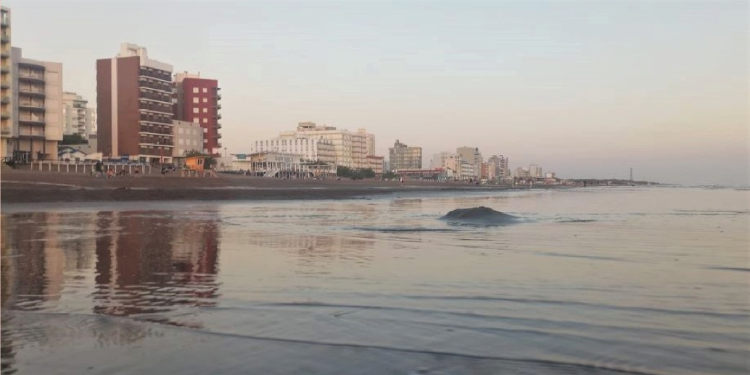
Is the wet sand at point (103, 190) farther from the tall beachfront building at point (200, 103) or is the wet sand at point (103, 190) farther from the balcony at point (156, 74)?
the tall beachfront building at point (200, 103)

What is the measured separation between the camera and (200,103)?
438ft

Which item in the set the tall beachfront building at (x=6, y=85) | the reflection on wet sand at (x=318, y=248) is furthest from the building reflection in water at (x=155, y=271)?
the tall beachfront building at (x=6, y=85)

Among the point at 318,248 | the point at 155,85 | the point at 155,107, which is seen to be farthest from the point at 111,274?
the point at 155,85

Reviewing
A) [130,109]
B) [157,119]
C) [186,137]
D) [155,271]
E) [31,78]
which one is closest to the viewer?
[155,271]

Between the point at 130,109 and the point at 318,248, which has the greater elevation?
the point at 130,109

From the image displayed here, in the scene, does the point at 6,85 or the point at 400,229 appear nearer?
the point at 400,229

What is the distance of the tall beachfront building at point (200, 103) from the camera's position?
13325cm

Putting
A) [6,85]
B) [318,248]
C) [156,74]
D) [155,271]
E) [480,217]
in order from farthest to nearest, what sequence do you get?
1. [156,74]
2. [6,85]
3. [480,217]
4. [318,248]
5. [155,271]

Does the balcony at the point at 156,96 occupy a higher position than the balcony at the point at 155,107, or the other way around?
the balcony at the point at 156,96

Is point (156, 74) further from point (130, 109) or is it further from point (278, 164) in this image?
point (278, 164)

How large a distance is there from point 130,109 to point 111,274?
348 feet

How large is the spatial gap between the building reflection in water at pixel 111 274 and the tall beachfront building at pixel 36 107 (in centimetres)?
7905

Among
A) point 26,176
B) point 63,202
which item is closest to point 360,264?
point 63,202

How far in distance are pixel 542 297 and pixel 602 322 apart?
1442mm
